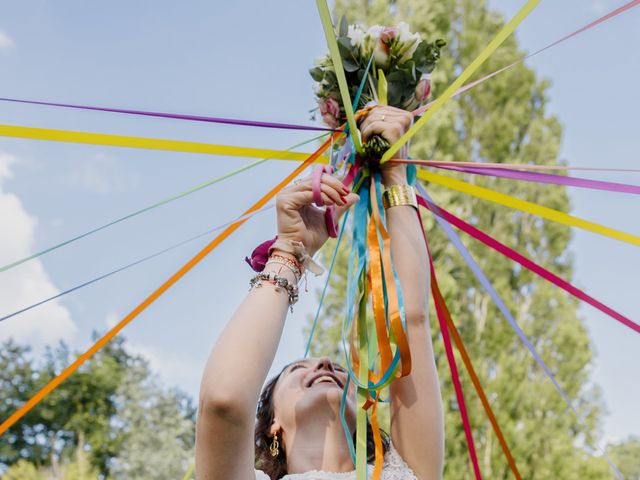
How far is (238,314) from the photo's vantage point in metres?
1.63

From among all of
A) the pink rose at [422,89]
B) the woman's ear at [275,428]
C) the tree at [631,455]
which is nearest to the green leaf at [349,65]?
the pink rose at [422,89]

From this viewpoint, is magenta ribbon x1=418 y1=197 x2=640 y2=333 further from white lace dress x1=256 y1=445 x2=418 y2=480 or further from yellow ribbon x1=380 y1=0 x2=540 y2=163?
white lace dress x1=256 y1=445 x2=418 y2=480

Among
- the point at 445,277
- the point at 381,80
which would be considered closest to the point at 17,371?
the point at 445,277

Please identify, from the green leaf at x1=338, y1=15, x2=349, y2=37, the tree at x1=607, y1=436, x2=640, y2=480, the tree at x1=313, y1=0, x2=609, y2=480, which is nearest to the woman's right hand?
the green leaf at x1=338, y1=15, x2=349, y2=37

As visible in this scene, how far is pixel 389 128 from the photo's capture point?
2146mm

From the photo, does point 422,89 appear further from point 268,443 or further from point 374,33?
point 268,443

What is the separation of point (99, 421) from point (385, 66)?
83.9ft

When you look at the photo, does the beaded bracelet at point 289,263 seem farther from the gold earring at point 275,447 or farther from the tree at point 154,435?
the tree at point 154,435

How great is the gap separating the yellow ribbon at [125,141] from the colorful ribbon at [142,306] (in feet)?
0.45

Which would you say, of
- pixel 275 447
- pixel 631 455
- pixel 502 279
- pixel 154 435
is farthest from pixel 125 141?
pixel 631 455

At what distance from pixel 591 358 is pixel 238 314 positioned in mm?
11919

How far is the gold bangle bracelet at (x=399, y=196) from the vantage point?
2.18 metres

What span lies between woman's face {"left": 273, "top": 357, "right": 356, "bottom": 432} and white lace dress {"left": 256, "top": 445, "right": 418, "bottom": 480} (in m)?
0.22

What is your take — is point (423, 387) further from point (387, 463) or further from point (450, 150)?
point (450, 150)
